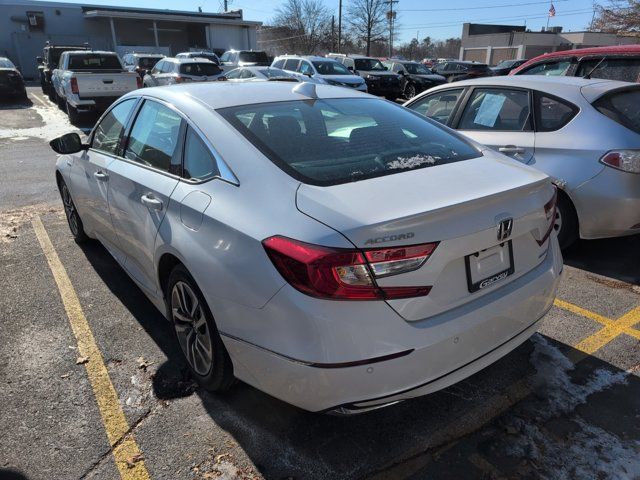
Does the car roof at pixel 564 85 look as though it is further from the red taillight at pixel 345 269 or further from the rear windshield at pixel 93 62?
the rear windshield at pixel 93 62

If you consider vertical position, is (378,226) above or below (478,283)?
above

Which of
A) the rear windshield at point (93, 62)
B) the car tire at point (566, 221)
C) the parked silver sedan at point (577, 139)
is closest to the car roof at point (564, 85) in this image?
the parked silver sedan at point (577, 139)

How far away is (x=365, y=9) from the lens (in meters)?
59.2

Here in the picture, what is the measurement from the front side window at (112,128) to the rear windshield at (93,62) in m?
12.4

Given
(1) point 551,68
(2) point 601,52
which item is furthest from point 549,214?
(1) point 551,68

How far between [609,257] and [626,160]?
1.13 m

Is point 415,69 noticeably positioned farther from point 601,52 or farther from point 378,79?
point 601,52

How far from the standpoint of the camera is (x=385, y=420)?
2.58m

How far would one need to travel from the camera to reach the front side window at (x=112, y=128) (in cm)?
371

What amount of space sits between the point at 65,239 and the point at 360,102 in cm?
375

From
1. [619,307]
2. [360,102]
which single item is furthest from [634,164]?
[360,102]

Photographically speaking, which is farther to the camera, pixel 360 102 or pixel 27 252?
pixel 27 252

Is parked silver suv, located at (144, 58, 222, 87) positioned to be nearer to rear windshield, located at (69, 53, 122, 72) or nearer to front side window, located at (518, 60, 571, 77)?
rear windshield, located at (69, 53, 122, 72)

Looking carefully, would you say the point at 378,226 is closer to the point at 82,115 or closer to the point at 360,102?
the point at 360,102
